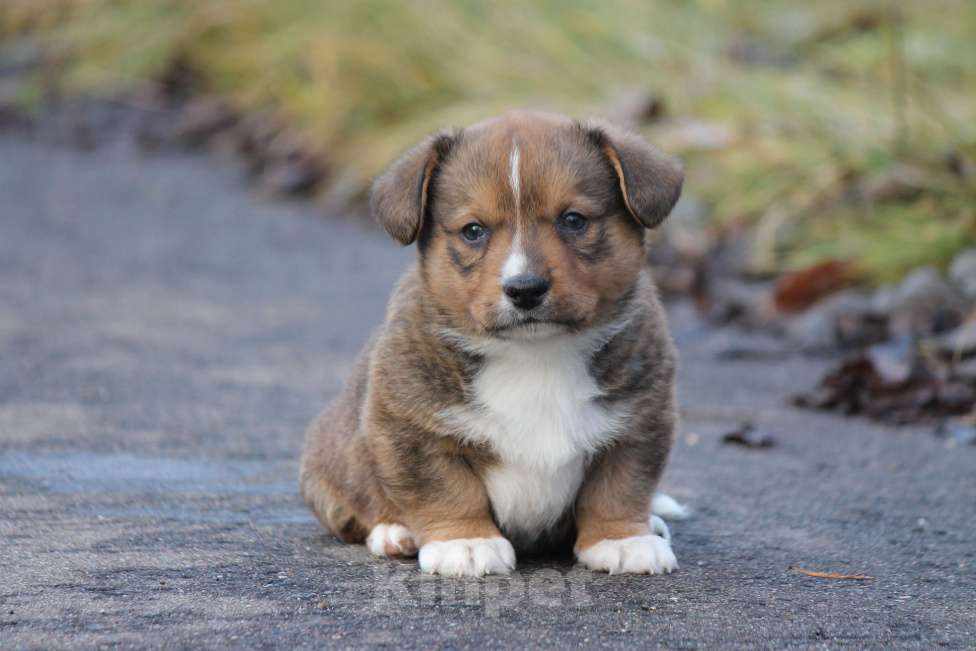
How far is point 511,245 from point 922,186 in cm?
574

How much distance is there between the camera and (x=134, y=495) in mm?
5105

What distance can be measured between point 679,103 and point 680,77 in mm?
373

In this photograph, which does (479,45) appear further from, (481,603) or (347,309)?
(481,603)

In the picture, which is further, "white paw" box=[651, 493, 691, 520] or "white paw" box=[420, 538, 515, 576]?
"white paw" box=[651, 493, 691, 520]

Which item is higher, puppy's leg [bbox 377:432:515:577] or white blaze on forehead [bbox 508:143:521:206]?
white blaze on forehead [bbox 508:143:521:206]

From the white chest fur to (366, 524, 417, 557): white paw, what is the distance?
312mm

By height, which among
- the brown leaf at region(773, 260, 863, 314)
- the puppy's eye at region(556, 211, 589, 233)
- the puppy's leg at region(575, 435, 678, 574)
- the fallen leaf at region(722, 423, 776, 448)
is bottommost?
the fallen leaf at region(722, 423, 776, 448)

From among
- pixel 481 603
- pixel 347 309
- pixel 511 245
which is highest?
pixel 511 245

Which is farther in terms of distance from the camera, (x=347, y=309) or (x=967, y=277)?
(x=347, y=309)

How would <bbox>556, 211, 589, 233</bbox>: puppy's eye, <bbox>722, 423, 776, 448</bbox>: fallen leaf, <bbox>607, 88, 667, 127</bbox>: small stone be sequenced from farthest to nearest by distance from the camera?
<bbox>607, 88, 667, 127</bbox>: small stone → <bbox>722, 423, 776, 448</bbox>: fallen leaf → <bbox>556, 211, 589, 233</bbox>: puppy's eye

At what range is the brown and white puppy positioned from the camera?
4246 millimetres

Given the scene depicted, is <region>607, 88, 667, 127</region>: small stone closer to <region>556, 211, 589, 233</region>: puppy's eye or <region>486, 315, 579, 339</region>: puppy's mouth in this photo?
<region>556, 211, 589, 233</region>: puppy's eye

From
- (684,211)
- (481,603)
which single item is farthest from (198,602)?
(684,211)

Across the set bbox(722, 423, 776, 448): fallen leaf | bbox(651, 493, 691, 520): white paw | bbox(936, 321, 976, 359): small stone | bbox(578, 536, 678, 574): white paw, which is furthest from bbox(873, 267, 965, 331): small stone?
bbox(578, 536, 678, 574): white paw
